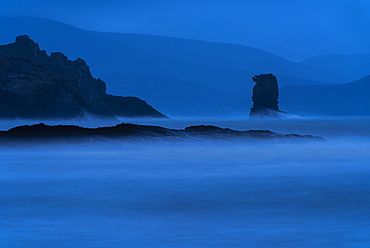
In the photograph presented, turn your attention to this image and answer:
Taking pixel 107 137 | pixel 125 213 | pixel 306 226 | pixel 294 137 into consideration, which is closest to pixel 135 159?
pixel 107 137

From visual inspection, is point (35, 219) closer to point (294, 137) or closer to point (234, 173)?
point (234, 173)

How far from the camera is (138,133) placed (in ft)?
134

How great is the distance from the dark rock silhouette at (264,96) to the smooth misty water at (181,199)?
506 feet

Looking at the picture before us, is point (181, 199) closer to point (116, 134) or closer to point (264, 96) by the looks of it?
point (116, 134)

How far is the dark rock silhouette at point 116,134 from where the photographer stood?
130 feet

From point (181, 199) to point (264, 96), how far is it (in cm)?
17566

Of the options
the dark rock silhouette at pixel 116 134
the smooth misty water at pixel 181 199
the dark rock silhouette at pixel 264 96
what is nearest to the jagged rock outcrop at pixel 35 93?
the dark rock silhouette at pixel 264 96

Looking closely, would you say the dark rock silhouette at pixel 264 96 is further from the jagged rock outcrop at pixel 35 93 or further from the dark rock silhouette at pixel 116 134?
the dark rock silhouette at pixel 116 134

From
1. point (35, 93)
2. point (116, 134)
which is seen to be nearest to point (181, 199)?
point (116, 134)

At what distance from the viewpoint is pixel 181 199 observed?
1895 cm

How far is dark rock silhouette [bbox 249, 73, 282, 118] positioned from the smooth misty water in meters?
154

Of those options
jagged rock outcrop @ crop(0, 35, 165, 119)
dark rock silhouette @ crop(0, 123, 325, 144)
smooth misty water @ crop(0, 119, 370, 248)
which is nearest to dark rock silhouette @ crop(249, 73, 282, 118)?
jagged rock outcrop @ crop(0, 35, 165, 119)

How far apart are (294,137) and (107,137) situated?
13805 millimetres

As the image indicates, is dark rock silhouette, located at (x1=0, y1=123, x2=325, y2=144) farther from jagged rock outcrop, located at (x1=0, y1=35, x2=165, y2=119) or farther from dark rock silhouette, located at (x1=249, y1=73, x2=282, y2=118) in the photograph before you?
dark rock silhouette, located at (x1=249, y1=73, x2=282, y2=118)
